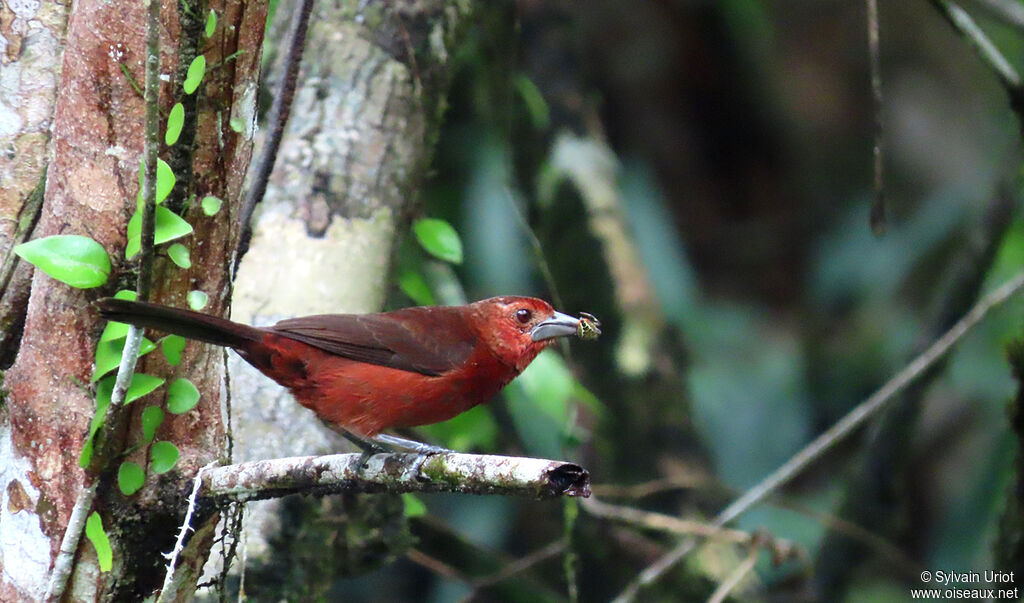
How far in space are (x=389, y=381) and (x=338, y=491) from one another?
2.64 feet

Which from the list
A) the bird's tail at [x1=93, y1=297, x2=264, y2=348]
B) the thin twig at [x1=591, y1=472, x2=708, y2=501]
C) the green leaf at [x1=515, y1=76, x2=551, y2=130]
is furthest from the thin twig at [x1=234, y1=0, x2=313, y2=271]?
the thin twig at [x1=591, y1=472, x2=708, y2=501]

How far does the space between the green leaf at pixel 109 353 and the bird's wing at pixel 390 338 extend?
0.73 metres

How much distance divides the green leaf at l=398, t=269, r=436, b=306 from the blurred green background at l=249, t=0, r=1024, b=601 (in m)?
0.02

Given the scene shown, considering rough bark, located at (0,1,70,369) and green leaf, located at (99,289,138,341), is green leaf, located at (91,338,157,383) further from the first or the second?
rough bark, located at (0,1,70,369)

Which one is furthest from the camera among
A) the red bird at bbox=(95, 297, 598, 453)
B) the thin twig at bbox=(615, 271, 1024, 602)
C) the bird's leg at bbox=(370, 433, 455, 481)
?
the thin twig at bbox=(615, 271, 1024, 602)

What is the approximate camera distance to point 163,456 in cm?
199

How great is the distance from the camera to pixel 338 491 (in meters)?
2.03

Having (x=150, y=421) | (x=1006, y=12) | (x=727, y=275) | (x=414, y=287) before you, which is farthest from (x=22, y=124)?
(x=727, y=275)

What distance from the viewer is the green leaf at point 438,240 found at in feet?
11.2

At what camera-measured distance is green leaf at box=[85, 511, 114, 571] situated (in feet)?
6.21

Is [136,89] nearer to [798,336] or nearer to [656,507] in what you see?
[656,507]

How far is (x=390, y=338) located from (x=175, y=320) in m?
1.03

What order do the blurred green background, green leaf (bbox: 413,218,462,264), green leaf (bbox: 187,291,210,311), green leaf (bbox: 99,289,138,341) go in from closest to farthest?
green leaf (bbox: 99,289,138,341), green leaf (bbox: 187,291,210,311), green leaf (bbox: 413,218,462,264), the blurred green background

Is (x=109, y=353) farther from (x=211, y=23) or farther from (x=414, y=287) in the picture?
(x=414, y=287)
